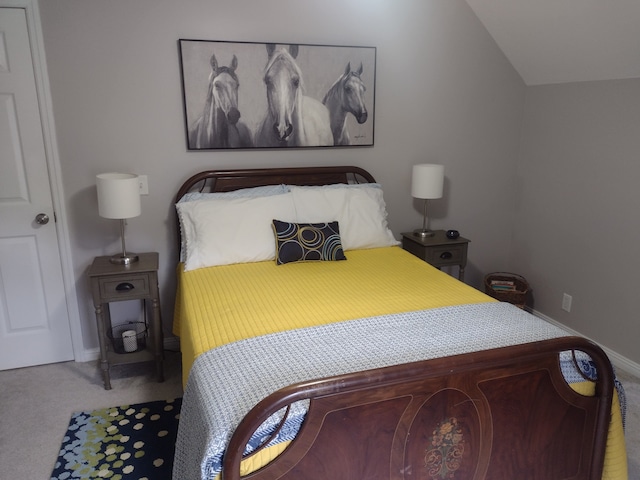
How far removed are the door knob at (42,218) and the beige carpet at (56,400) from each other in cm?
87

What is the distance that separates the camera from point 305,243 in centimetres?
270

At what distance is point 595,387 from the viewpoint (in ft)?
5.27

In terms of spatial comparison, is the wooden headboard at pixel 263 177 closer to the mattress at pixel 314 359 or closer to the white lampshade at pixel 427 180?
the white lampshade at pixel 427 180

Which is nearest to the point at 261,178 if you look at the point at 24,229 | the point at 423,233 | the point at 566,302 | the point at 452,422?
the point at 423,233

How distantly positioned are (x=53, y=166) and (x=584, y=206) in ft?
10.4

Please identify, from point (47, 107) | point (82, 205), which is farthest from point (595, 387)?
point (47, 107)

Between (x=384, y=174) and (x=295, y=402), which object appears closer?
(x=295, y=402)

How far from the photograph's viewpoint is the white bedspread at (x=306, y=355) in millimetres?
1398

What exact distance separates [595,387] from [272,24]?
2.45 metres

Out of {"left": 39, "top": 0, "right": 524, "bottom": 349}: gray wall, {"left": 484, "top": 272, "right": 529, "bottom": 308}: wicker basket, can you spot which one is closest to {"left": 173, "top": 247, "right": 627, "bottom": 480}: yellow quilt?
{"left": 39, "top": 0, "right": 524, "bottom": 349}: gray wall

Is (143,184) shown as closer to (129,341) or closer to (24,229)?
(24,229)

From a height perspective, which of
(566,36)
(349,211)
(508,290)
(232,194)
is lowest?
(508,290)

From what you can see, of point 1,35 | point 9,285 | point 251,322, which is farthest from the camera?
point 9,285

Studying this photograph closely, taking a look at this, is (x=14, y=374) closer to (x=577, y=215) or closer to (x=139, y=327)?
(x=139, y=327)
